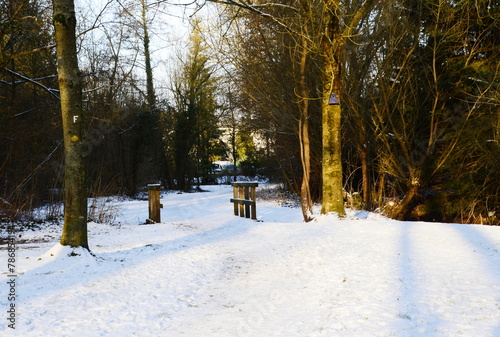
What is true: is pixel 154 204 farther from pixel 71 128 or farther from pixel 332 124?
pixel 71 128

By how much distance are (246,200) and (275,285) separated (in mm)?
7888

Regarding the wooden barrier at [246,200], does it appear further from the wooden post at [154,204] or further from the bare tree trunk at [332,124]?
the bare tree trunk at [332,124]

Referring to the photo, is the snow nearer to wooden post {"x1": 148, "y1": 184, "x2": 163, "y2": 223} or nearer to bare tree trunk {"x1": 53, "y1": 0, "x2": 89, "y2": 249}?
bare tree trunk {"x1": 53, "y1": 0, "x2": 89, "y2": 249}

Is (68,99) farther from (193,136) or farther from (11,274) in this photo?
(193,136)

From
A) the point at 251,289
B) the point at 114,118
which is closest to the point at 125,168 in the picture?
the point at 114,118

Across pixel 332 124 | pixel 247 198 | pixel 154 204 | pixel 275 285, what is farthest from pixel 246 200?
pixel 275 285

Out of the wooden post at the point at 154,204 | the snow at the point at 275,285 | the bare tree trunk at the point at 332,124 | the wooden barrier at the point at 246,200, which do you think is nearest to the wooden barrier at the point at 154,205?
the wooden post at the point at 154,204

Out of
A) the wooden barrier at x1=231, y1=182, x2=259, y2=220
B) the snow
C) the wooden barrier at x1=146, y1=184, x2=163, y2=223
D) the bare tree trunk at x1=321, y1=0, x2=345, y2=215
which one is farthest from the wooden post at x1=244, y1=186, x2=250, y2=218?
the snow

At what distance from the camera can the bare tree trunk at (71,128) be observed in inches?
247

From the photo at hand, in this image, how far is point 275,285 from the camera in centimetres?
532

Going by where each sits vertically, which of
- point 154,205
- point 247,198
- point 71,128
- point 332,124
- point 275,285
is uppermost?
point 332,124

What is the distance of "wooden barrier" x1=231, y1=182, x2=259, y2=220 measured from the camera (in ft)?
41.7

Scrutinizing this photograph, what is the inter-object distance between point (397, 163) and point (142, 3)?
417 inches

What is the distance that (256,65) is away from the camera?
44.5 feet
